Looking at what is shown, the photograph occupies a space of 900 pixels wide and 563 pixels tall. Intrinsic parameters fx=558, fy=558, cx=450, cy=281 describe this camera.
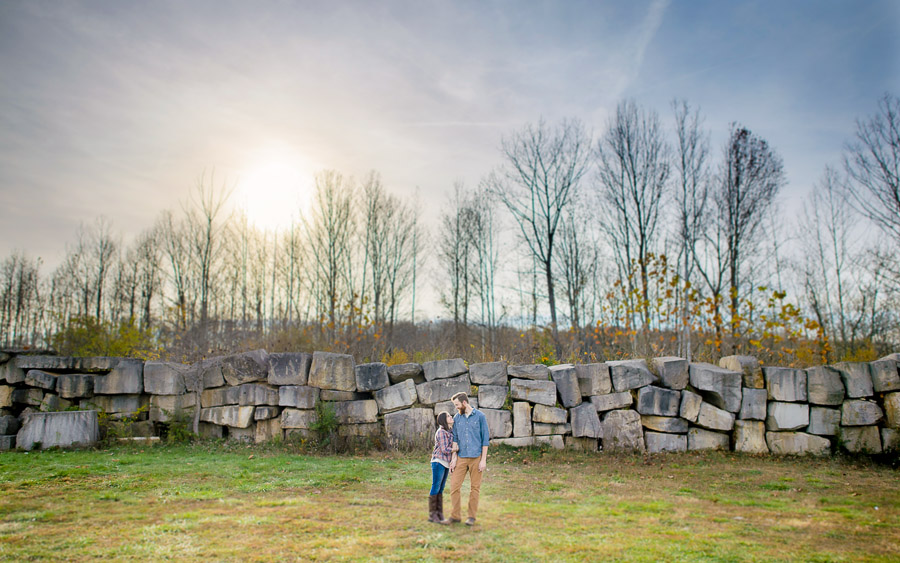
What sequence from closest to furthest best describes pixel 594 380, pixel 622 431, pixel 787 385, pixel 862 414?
pixel 862 414 < pixel 622 431 < pixel 787 385 < pixel 594 380

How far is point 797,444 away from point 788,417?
0.59 meters

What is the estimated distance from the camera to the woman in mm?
7035

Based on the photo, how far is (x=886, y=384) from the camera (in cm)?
1218

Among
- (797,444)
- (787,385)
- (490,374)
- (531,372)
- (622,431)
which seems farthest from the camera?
(490,374)

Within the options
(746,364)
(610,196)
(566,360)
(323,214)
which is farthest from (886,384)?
(323,214)

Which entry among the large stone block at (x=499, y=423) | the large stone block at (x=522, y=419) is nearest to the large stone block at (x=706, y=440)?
the large stone block at (x=522, y=419)

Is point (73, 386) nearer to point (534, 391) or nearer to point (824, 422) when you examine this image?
point (534, 391)

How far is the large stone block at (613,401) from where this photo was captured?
1252 cm

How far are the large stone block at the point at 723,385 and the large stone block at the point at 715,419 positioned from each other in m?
0.18

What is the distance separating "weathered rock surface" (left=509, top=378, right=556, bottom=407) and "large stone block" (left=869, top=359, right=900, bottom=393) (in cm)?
703

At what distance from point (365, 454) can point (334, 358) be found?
2428mm

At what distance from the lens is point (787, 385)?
12.5m

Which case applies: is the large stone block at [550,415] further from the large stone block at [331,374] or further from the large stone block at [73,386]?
the large stone block at [73,386]

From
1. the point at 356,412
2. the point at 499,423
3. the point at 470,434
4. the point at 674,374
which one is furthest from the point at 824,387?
the point at 356,412
